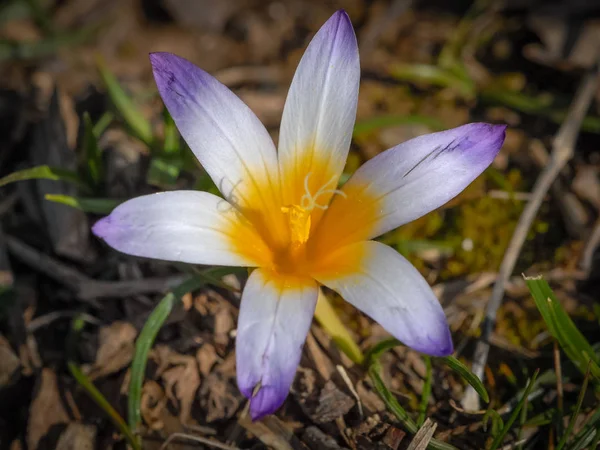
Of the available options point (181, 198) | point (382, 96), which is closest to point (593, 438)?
point (181, 198)

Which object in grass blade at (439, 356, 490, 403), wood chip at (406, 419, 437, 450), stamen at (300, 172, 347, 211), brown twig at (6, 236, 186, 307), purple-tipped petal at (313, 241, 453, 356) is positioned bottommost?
wood chip at (406, 419, 437, 450)

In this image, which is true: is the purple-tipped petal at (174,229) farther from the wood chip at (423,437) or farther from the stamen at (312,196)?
the wood chip at (423,437)

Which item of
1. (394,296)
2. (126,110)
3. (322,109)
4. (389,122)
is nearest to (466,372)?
(394,296)

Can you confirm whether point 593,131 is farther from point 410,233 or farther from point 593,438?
point 593,438

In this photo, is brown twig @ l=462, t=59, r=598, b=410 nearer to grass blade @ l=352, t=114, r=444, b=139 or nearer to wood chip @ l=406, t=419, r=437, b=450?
wood chip @ l=406, t=419, r=437, b=450

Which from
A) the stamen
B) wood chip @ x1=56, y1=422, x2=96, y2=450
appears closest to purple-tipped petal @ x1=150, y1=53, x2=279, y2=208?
the stamen

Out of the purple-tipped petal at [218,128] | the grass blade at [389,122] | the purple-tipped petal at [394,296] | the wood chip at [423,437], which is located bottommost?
the wood chip at [423,437]

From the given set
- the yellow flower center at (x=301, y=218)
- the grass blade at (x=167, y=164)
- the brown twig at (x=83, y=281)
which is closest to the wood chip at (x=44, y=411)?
the brown twig at (x=83, y=281)
